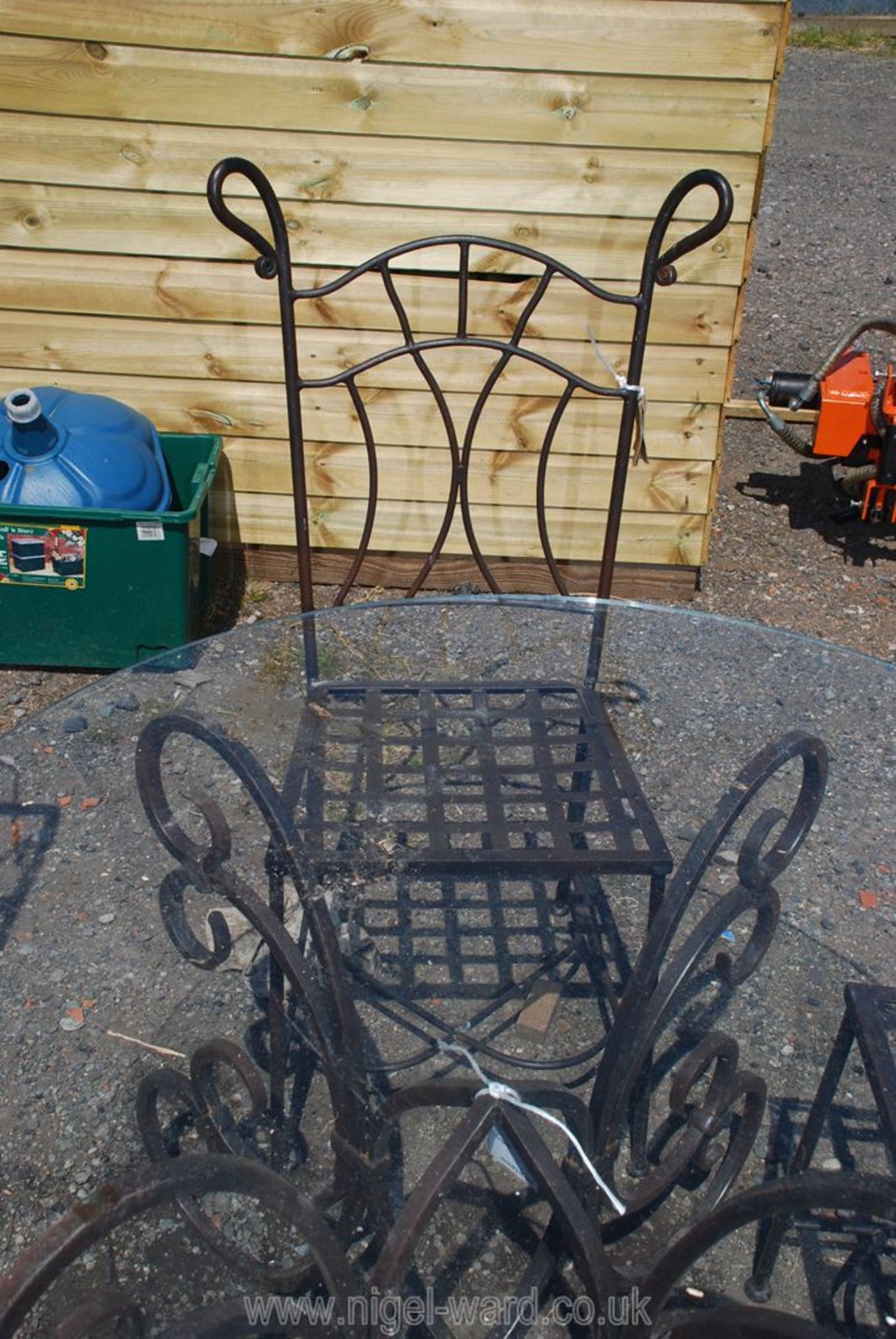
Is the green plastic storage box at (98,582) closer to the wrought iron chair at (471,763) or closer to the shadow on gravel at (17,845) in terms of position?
the wrought iron chair at (471,763)

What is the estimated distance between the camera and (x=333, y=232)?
2.98 m

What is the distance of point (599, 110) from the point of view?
281 cm

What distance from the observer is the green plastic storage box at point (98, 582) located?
281 cm

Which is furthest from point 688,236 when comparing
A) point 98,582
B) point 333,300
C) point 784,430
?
point 784,430

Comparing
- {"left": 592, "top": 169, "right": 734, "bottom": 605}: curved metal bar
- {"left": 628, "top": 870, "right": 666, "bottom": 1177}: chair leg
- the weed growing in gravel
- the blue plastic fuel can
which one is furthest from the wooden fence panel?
the weed growing in gravel

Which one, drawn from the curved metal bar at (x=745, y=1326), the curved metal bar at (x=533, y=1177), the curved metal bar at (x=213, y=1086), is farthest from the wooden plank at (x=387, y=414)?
the curved metal bar at (x=745, y=1326)

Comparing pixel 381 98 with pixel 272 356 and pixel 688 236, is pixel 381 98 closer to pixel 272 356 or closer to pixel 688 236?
pixel 272 356

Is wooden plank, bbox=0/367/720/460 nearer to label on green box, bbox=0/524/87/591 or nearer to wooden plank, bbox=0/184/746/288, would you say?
wooden plank, bbox=0/184/746/288

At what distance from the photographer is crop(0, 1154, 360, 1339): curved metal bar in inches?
31.8

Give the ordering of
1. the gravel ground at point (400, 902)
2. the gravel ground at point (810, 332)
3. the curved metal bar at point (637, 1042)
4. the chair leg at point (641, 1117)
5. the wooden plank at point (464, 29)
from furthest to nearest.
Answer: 1. the gravel ground at point (810, 332)
2. the wooden plank at point (464, 29)
3. the chair leg at point (641, 1117)
4. the gravel ground at point (400, 902)
5. the curved metal bar at point (637, 1042)

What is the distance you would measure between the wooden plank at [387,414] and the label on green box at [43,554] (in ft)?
1.93

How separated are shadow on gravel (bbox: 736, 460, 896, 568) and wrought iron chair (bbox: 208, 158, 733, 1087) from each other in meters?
2.17

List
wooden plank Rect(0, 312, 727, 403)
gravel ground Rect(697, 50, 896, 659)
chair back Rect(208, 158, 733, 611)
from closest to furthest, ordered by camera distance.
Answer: chair back Rect(208, 158, 733, 611) → wooden plank Rect(0, 312, 727, 403) → gravel ground Rect(697, 50, 896, 659)

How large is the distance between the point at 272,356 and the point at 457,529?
0.73 metres
